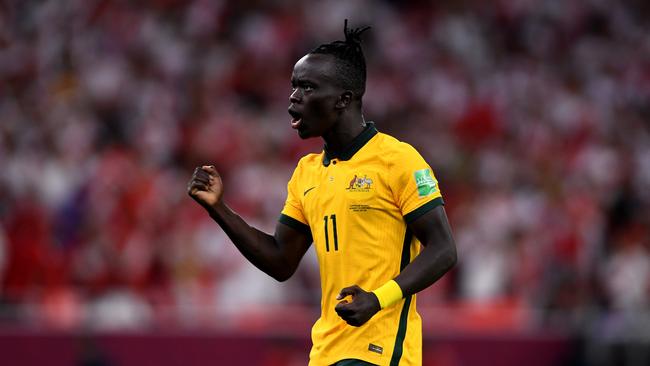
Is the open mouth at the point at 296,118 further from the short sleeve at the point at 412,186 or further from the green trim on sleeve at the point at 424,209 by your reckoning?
the green trim on sleeve at the point at 424,209

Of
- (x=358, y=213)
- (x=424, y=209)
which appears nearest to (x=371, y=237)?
(x=358, y=213)

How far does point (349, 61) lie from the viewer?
535 centimetres

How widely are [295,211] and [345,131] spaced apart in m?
0.48

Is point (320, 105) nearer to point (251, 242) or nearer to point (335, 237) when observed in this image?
point (335, 237)

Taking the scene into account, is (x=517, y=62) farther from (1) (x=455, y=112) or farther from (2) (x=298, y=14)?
(2) (x=298, y=14)

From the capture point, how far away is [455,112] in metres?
14.4

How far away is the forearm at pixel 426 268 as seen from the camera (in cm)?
498

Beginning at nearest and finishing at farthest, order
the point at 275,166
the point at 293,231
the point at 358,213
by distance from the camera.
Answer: the point at 358,213 → the point at 293,231 → the point at 275,166

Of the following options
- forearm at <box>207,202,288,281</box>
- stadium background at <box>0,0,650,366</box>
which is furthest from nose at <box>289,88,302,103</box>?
stadium background at <box>0,0,650,366</box>

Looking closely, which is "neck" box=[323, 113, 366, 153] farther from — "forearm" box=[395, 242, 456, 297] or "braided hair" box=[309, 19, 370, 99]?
"forearm" box=[395, 242, 456, 297]

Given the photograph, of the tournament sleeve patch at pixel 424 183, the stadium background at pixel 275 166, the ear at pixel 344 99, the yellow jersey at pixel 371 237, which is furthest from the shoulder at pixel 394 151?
the stadium background at pixel 275 166

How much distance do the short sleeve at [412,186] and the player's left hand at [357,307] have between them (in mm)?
471

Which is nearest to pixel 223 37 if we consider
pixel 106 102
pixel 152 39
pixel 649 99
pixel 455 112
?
pixel 152 39

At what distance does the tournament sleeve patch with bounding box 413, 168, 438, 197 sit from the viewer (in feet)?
16.8
